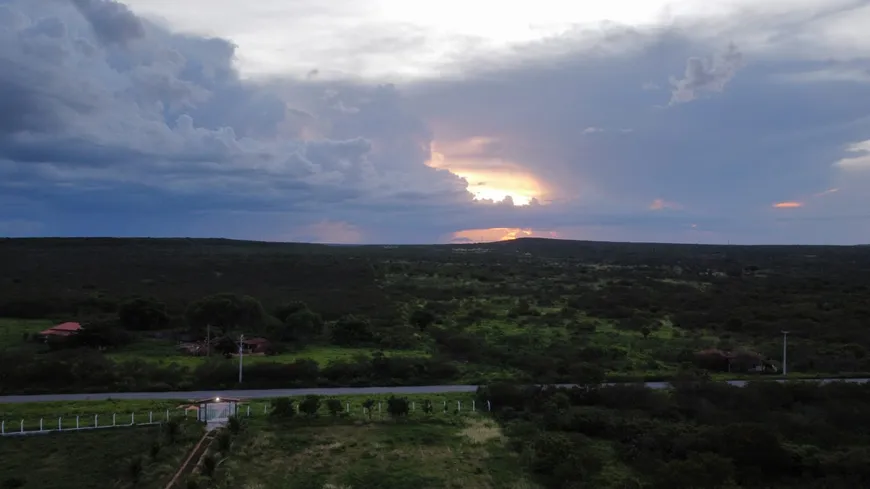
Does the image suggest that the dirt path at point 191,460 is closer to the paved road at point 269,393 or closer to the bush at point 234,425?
the bush at point 234,425

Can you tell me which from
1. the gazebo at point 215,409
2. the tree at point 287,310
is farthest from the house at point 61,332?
the gazebo at point 215,409

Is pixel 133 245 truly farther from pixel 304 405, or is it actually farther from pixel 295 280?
pixel 304 405

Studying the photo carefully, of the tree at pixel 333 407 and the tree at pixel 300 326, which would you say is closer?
the tree at pixel 333 407

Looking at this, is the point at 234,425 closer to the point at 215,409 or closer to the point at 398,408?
the point at 215,409

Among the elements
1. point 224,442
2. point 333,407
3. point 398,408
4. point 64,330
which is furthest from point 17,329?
point 398,408

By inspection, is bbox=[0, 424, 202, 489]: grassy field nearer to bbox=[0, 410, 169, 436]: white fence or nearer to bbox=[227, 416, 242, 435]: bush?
bbox=[0, 410, 169, 436]: white fence

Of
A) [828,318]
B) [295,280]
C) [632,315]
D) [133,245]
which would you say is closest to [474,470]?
[632,315]
